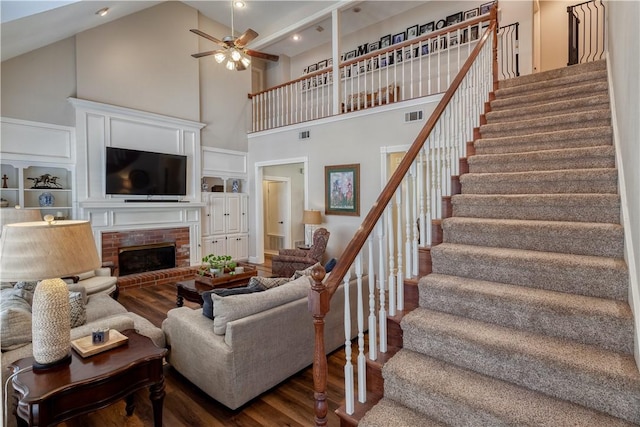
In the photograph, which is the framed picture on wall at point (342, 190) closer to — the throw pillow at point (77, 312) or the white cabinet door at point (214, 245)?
the white cabinet door at point (214, 245)

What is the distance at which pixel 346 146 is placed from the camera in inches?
242

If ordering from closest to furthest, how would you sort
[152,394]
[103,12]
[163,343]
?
[152,394] < [163,343] < [103,12]

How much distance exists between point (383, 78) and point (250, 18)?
333 cm

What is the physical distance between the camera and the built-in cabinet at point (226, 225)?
7.18 m

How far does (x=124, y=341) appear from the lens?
A: 208cm

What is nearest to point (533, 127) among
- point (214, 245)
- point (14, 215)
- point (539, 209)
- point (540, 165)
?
point (540, 165)

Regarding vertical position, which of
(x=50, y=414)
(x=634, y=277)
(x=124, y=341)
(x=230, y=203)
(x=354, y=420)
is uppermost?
(x=230, y=203)

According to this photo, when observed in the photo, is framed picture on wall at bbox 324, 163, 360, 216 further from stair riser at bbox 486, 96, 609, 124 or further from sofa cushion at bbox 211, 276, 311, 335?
sofa cushion at bbox 211, 276, 311, 335

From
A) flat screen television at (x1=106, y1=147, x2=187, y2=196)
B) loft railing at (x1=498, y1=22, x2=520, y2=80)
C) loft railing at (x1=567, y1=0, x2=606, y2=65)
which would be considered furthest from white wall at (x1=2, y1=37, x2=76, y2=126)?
loft railing at (x1=567, y1=0, x2=606, y2=65)

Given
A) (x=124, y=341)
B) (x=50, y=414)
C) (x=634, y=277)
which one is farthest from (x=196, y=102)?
(x=634, y=277)

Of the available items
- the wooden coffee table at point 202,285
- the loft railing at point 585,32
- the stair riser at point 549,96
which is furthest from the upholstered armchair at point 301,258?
the loft railing at point 585,32

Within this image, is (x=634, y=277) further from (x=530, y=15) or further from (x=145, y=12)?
(x=145, y=12)

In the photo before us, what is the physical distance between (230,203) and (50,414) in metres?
6.14

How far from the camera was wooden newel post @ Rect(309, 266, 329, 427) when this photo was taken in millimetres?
1671
